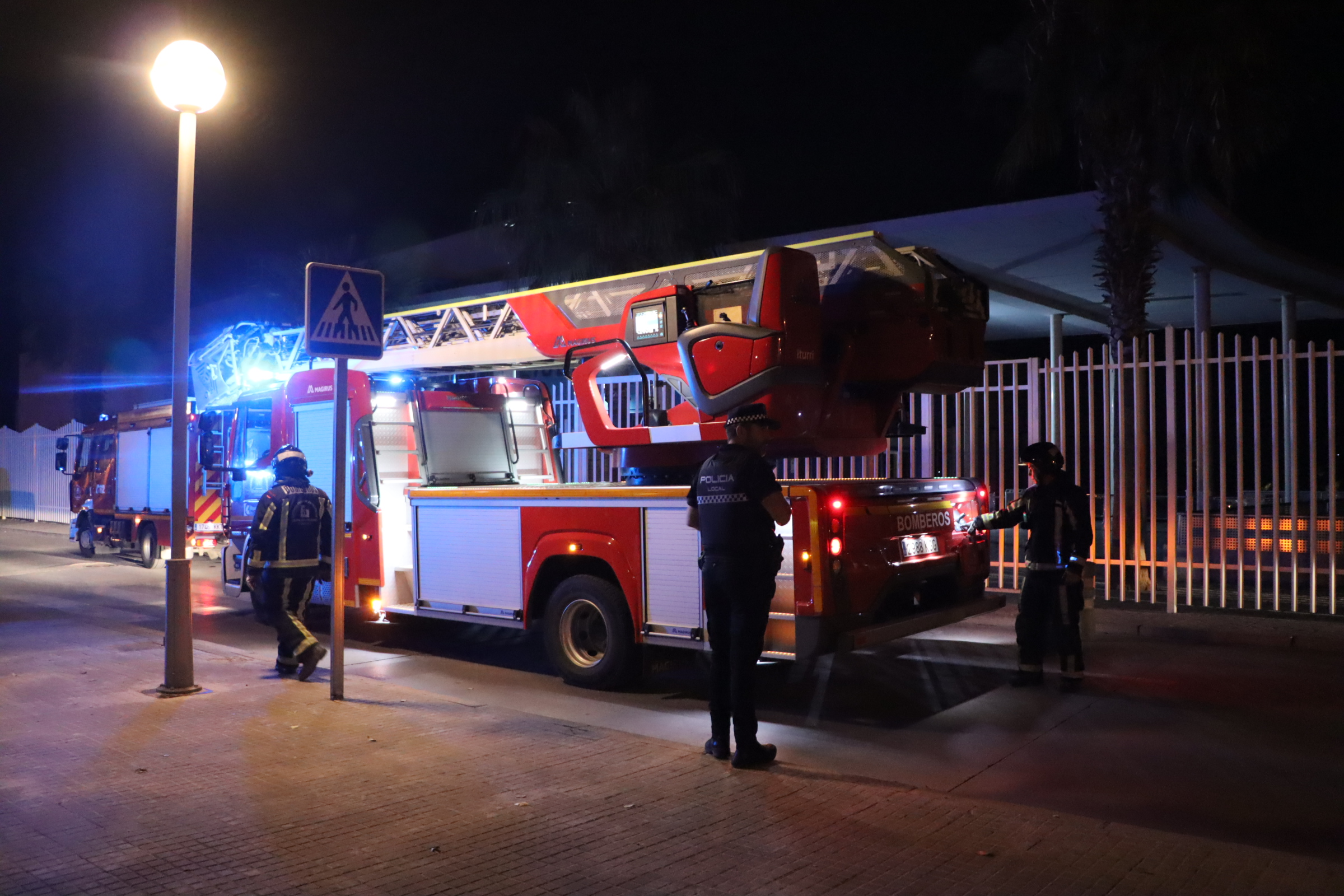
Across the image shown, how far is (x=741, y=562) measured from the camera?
557 cm

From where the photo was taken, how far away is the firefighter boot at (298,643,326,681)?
7992 mm

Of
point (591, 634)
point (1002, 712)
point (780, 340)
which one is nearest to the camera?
point (780, 340)

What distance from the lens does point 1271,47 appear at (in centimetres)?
1325

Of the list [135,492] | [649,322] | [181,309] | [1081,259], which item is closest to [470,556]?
[649,322]

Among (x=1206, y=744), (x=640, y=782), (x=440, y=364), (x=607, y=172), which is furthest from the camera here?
(x=607, y=172)

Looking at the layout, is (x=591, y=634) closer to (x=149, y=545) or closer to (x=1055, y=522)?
(x=1055, y=522)

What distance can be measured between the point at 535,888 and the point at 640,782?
→ 136 centimetres

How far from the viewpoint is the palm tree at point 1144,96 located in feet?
43.6

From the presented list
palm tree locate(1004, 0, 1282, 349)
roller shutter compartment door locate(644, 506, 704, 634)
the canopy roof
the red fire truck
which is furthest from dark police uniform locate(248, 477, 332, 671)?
the canopy roof

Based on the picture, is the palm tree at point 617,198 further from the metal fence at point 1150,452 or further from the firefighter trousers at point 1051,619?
the firefighter trousers at point 1051,619

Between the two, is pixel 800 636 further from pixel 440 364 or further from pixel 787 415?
pixel 440 364

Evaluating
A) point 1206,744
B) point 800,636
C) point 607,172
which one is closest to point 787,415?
point 800,636

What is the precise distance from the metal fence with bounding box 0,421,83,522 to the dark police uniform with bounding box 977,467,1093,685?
2529 centimetres

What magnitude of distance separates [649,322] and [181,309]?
333 cm
